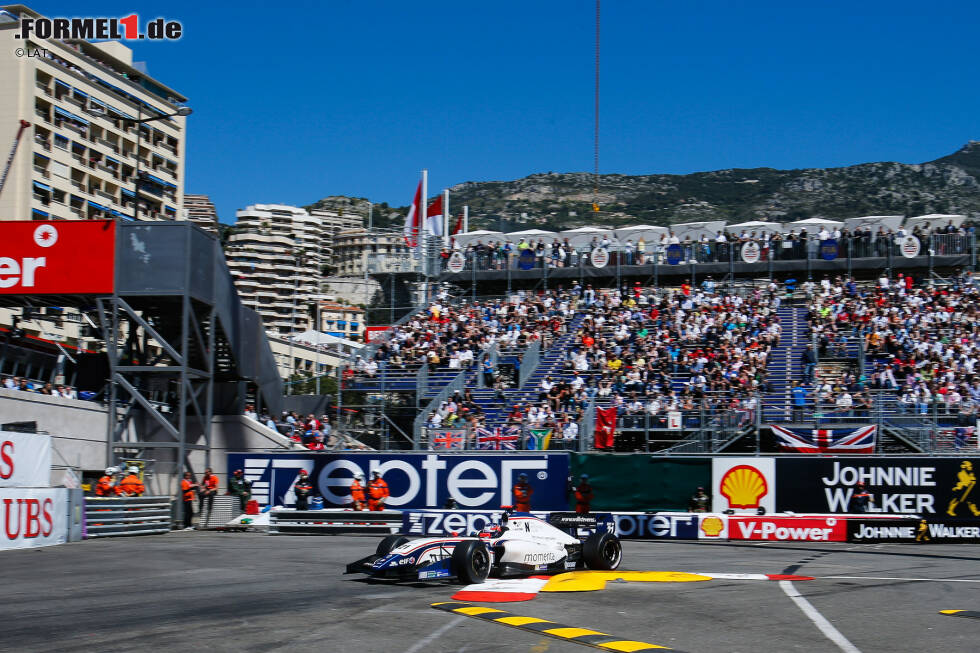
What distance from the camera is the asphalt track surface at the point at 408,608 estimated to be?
10414mm

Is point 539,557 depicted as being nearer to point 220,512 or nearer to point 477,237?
point 220,512

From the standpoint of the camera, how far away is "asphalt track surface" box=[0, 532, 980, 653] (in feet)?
34.2

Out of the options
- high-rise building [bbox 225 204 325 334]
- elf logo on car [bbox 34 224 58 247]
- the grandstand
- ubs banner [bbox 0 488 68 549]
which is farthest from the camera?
high-rise building [bbox 225 204 325 334]

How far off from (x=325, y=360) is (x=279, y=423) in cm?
7170

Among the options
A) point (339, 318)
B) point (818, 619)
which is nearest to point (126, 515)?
point (818, 619)

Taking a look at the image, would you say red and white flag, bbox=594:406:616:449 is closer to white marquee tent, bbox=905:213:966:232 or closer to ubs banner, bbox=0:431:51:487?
ubs banner, bbox=0:431:51:487

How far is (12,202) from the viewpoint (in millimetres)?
69438

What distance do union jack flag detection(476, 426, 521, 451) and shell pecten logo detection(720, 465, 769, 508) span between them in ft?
21.1

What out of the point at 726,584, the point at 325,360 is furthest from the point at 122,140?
the point at 726,584

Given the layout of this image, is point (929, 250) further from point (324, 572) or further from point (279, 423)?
point (324, 572)

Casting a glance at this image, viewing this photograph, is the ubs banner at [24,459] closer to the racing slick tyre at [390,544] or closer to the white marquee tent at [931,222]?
the racing slick tyre at [390,544]

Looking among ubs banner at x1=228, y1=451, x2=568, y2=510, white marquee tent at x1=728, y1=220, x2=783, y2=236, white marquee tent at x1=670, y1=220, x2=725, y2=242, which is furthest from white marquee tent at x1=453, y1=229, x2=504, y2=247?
ubs banner at x1=228, y1=451, x2=568, y2=510

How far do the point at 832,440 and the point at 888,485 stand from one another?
2.18 metres

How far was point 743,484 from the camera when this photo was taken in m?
28.7
